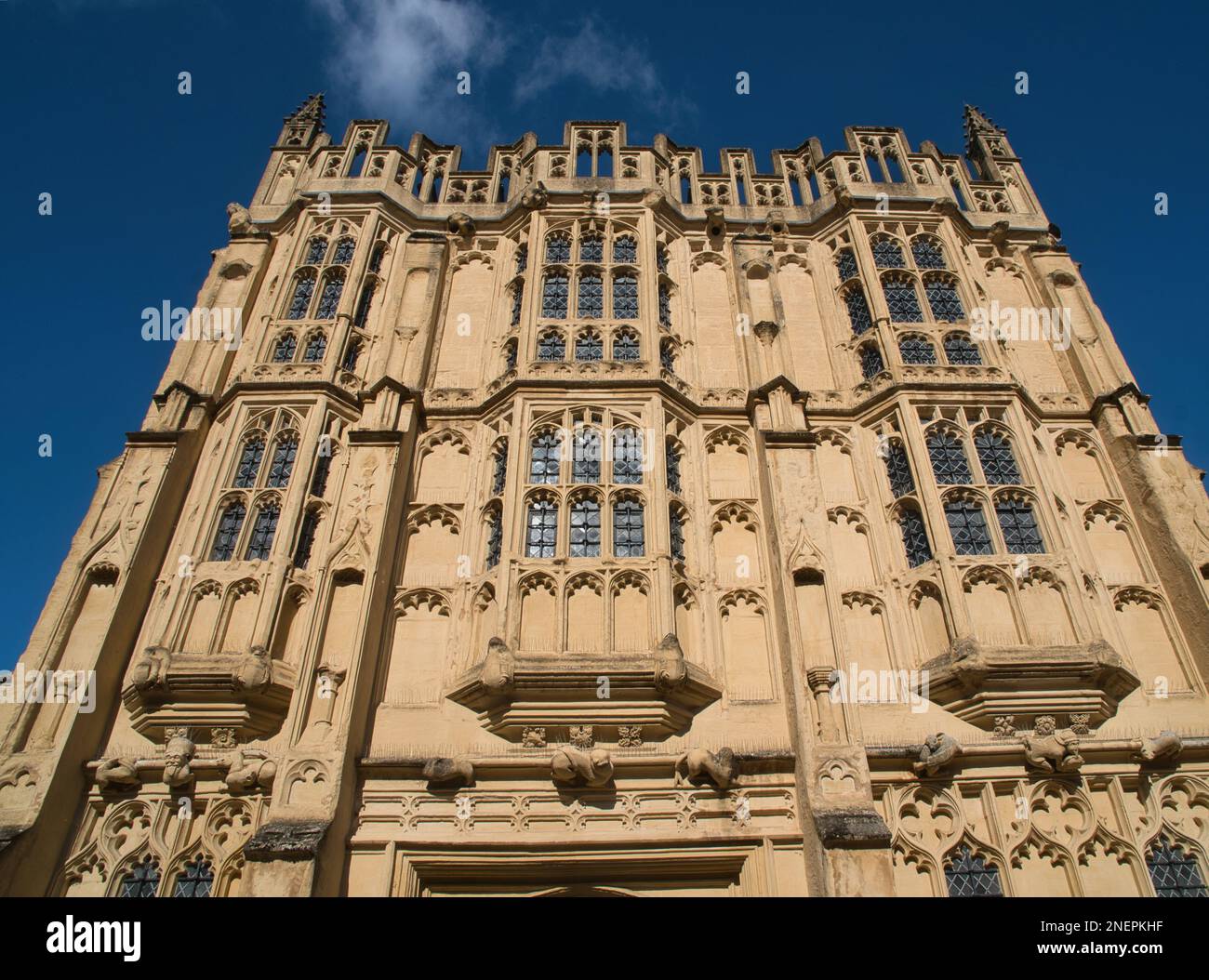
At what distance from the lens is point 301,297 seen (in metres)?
16.9

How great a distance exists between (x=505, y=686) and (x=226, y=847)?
388cm

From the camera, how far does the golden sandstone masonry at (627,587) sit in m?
10.3

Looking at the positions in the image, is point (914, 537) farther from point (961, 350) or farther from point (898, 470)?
point (961, 350)

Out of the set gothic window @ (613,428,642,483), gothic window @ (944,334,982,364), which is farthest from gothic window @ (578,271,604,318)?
gothic window @ (944,334,982,364)

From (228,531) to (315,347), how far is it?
4.40 metres

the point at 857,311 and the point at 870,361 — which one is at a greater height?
the point at 857,311

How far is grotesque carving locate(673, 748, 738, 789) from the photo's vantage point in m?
10.4

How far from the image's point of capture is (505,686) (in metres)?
10.9

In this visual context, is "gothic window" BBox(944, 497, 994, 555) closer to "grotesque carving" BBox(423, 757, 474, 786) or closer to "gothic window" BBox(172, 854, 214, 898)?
"grotesque carving" BBox(423, 757, 474, 786)

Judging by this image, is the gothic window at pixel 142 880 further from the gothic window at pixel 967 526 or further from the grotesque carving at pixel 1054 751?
the gothic window at pixel 967 526

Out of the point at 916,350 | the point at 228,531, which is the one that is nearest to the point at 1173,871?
the point at 916,350

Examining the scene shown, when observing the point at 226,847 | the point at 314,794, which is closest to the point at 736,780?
the point at 314,794

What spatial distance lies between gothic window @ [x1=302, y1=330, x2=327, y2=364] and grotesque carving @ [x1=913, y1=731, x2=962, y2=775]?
1204 centimetres
